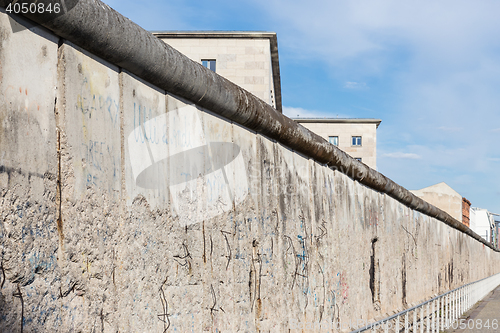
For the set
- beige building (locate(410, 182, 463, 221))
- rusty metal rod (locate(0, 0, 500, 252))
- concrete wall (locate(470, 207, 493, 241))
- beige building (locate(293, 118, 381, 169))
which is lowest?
concrete wall (locate(470, 207, 493, 241))

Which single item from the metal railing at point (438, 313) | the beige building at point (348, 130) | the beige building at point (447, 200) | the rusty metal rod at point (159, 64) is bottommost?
the metal railing at point (438, 313)

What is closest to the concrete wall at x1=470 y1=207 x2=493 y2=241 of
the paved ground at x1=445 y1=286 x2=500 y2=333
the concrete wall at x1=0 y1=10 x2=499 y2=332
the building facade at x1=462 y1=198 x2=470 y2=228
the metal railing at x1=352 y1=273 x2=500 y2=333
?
the building facade at x1=462 y1=198 x2=470 y2=228

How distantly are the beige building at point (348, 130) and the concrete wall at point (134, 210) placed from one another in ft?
140

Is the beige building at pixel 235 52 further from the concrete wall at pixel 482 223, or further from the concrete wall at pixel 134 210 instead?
the concrete wall at pixel 482 223

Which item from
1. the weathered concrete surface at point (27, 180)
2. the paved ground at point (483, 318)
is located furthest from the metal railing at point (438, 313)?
the weathered concrete surface at point (27, 180)

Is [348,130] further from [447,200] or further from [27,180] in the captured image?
[27,180]

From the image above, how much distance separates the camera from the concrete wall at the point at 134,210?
2234 mm

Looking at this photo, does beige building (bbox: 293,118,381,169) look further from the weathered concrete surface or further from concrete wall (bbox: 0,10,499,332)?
the weathered concrete surface

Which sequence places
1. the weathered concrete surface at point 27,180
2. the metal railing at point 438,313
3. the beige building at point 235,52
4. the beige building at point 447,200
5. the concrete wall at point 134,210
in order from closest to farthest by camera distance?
the weathered concrete surface at point 27,180, the concrete wall at point 134,210, the metal railing at point 438,313, the beige building at point 235,52, the beige building at point 447,200

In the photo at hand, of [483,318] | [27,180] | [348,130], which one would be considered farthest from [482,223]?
[27,180]

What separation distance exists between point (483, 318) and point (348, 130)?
35.6 metres

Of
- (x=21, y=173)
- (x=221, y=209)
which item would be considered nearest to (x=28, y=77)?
(x=21, y=173)

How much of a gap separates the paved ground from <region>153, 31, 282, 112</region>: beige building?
45.7 ft

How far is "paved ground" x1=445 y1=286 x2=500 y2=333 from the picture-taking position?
11.4 m
